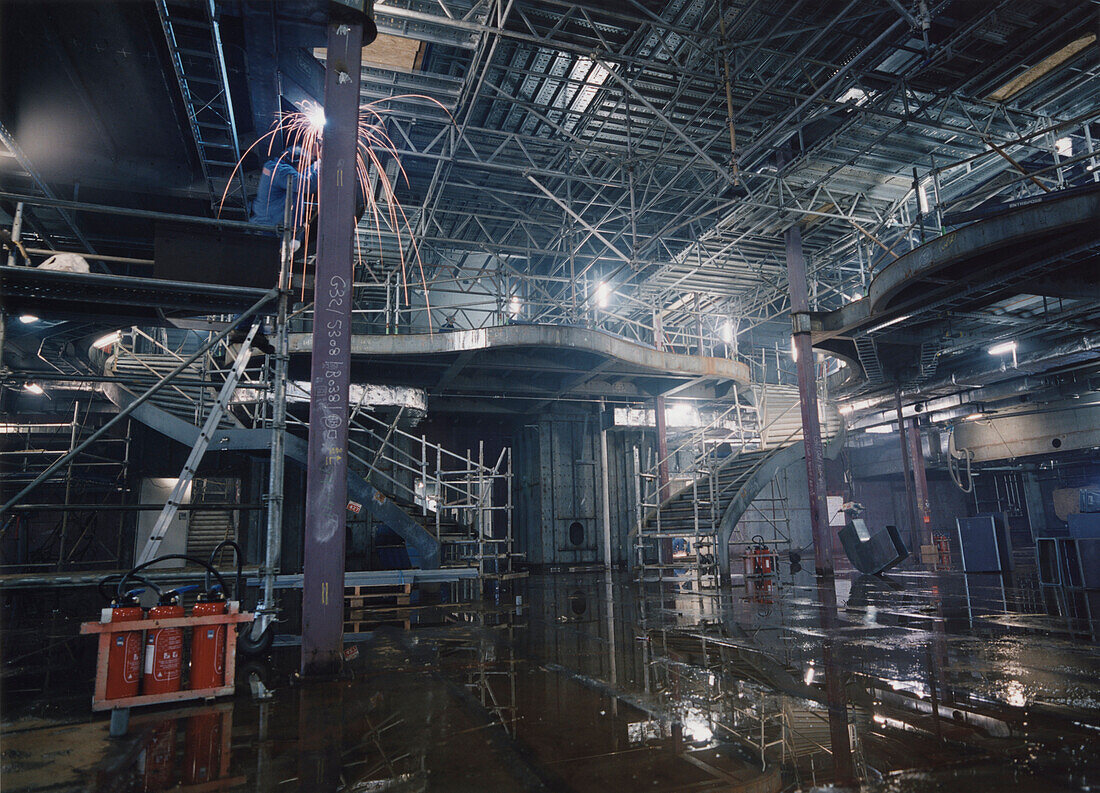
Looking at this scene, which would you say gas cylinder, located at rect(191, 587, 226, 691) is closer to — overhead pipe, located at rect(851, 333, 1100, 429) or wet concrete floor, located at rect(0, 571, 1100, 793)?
wet concrete floor, located at rect(0, 571, 1100, 793)

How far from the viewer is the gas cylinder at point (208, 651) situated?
4.91 meters

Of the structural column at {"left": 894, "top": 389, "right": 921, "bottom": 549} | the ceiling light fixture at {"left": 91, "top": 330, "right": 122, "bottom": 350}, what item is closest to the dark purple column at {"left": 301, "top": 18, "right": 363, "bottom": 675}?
the ceiling light fixture at {"left": 91, "top": 330, "right": 122, "bottom": 350}

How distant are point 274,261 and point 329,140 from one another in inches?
121

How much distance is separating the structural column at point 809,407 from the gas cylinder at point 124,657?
542 inches

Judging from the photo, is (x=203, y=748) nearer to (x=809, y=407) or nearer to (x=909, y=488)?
(x=809, y=407)

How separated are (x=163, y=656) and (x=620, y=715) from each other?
11.5 ft

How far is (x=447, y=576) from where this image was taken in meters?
11.8

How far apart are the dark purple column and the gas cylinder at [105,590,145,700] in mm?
1217

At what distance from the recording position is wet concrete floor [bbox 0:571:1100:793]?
3193mm

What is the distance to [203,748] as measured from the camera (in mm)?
3822

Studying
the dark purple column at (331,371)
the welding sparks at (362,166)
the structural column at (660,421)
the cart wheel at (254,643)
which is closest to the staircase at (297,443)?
the welding sparks at (362,166)

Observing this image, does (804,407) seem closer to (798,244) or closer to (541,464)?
(798,244)

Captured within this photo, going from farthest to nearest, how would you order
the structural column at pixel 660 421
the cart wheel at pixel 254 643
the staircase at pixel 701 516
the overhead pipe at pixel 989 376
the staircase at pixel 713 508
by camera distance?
1. the structural column at pixel 660 421
2. the overhead pipe at pixel 989 376
3. the staircase at pixel 701 516
4. the staircase at pixel 713 508
5. the cart wheel at pixel 254 643

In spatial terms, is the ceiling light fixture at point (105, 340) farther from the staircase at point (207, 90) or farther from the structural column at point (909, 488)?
the structural column at point (909, 488)
